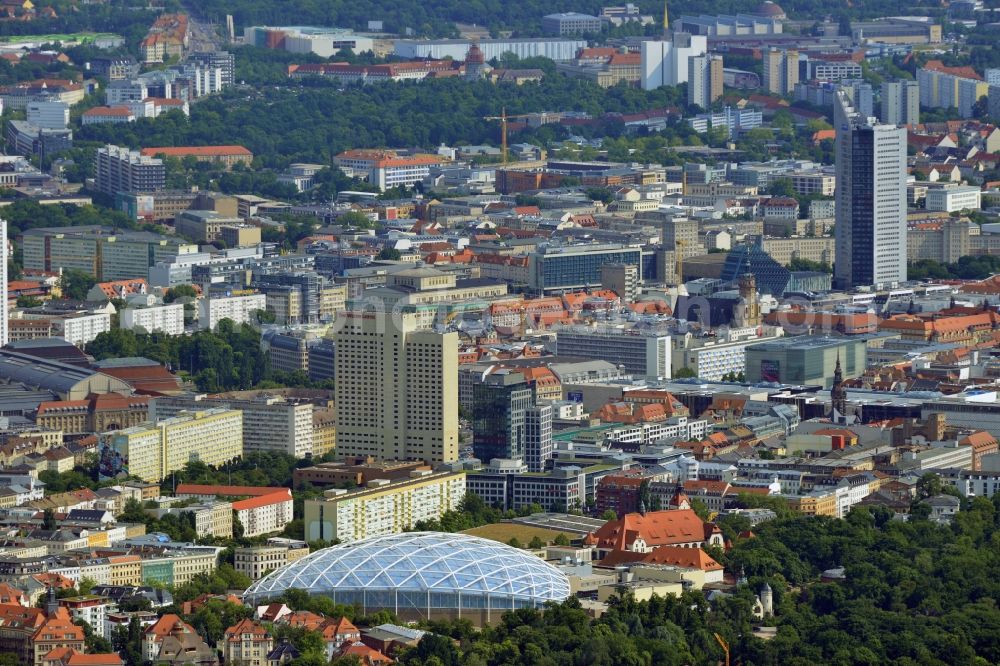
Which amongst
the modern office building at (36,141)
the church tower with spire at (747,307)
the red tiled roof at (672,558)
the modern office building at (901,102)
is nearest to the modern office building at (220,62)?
the modern office building at (36,141)

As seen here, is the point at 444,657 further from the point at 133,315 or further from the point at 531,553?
the point at 133,315

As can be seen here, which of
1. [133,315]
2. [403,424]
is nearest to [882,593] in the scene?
[403,424]

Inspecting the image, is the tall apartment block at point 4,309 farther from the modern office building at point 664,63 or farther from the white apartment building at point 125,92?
the modern office building at point 664,63

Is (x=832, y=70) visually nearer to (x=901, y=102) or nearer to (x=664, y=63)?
(x=664, y=63)

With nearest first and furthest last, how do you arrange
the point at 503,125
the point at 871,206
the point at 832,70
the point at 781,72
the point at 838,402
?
→ 1. the point at 838,402
2. the point at 871,206
3. the point at 503,125
4. the point at 832,70
5. the point at 781,72

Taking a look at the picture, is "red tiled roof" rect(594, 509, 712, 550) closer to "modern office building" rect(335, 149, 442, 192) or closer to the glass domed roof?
the glass domed roof

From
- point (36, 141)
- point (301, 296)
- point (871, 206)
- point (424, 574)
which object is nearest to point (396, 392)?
point (424, 574)
